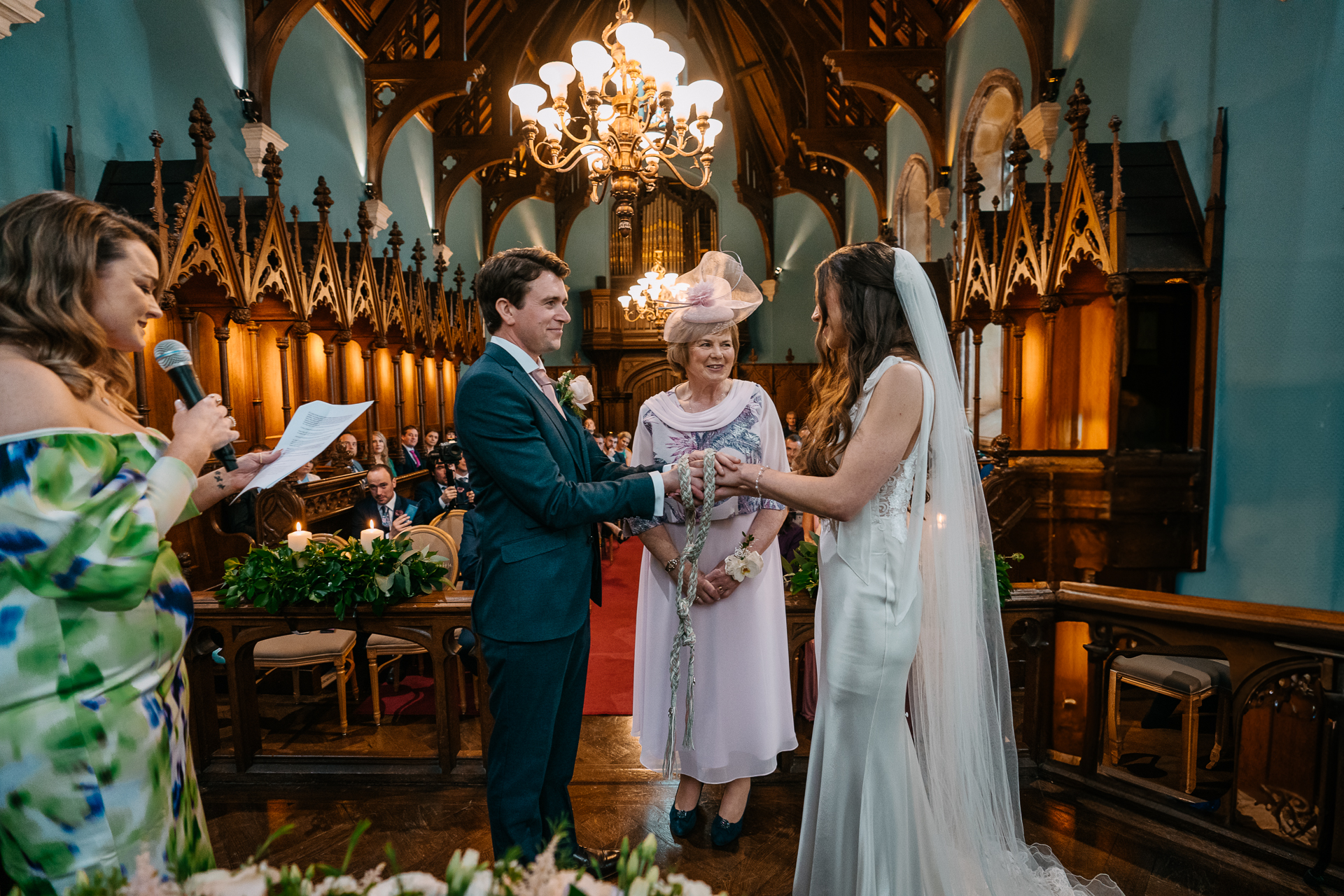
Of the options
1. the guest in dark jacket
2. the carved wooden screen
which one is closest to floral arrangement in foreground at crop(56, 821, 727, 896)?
the guest in dark jacket

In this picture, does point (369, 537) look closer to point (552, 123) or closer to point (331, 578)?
point (331, 578)

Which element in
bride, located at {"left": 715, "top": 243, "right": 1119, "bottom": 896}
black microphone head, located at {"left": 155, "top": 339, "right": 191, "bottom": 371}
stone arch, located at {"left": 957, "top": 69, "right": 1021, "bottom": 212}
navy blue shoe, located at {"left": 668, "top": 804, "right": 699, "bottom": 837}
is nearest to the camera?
black microphone head, located at {"left": 155, "top": 339, "right": 191, "bottom": 371}

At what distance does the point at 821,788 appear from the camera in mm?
1841

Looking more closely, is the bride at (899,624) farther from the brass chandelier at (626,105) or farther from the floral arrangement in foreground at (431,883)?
the brass chandelier at (626,105)

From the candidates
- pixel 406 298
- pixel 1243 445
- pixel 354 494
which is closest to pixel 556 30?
pixel 406 298

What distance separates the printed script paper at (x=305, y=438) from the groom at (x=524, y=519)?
0.31 meters

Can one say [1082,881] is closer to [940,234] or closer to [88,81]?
[88,81]

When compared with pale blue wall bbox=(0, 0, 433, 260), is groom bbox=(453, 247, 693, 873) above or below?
below

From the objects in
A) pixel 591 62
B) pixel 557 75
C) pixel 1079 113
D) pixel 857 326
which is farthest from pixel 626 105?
pixel 857 326

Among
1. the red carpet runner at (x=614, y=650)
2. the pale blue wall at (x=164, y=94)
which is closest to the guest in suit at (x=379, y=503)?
the red carpet runner at (x=614, y=650)

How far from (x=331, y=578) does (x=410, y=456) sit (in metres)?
6.27

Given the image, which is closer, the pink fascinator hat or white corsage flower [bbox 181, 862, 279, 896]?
white corsage flower [bbox 181, 862, 279, 896]

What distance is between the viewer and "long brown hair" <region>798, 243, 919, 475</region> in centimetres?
183

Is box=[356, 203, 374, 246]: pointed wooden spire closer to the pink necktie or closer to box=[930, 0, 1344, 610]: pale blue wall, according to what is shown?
the pink necktie
